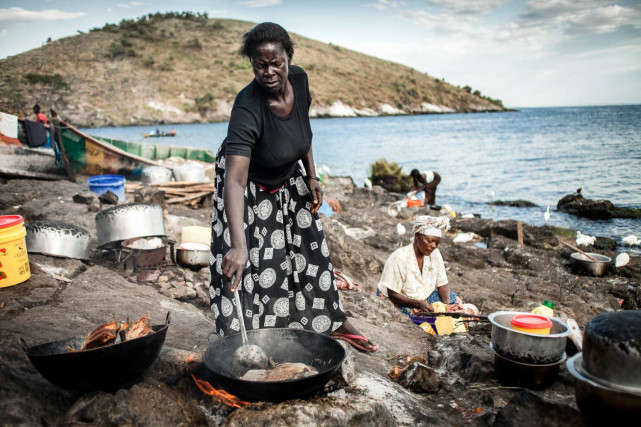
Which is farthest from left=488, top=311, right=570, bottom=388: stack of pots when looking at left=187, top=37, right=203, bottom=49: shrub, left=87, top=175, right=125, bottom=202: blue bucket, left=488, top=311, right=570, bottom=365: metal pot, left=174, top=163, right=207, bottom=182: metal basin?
left=187, top=37, right=203, bottom=49: shrub

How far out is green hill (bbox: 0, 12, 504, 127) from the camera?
140ft

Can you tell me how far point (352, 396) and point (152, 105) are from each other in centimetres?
5170

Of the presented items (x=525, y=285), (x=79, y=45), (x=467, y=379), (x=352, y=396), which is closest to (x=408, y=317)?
(x=467, y=379)

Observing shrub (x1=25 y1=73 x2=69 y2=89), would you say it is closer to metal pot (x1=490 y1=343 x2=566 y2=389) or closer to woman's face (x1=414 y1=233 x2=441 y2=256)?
woman's face (x1=414 y1=233 x2=441 y2=256)

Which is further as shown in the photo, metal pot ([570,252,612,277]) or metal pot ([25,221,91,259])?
metal pot ([570,252,612,277])

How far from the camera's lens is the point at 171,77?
178 ft

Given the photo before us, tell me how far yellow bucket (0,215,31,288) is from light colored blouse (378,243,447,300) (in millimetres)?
3212

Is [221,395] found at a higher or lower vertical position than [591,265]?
higher

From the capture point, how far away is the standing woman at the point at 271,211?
2.47 metres

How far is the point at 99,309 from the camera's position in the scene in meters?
3.48

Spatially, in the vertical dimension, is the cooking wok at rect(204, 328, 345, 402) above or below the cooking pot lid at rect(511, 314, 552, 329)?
above

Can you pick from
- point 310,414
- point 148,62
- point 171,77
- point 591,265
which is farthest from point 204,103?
point 310,414

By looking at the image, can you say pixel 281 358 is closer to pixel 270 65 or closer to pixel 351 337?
pixel 351 337

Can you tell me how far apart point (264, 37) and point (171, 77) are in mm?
56398
